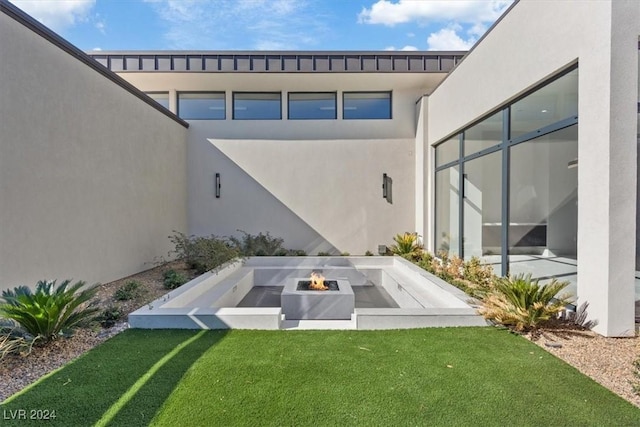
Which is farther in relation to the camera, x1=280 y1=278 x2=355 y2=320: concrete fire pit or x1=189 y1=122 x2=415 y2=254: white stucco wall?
x1=189 y1=122 x2=415 y2=254: white stucco wall

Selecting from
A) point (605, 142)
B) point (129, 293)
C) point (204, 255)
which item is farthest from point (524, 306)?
point (204, 255)

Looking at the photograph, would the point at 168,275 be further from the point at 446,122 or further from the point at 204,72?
the point at 446,122

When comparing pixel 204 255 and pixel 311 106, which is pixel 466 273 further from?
pixel 311 106

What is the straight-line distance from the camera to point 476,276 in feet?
21.6

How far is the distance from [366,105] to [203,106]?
5.50 m

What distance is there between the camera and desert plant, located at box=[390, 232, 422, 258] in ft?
31.9

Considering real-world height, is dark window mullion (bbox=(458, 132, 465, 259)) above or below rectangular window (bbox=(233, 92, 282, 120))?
below

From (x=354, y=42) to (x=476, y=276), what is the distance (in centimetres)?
872

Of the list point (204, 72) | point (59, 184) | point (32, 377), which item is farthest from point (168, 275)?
point (204, 72)

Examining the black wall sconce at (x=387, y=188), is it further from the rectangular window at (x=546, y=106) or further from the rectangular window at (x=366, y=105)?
the rectangular window at (x=546, y=106)

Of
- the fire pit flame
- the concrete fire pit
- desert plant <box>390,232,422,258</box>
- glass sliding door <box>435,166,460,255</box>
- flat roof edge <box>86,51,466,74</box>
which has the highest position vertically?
flat roof edge <box>86,51,466,74</box>

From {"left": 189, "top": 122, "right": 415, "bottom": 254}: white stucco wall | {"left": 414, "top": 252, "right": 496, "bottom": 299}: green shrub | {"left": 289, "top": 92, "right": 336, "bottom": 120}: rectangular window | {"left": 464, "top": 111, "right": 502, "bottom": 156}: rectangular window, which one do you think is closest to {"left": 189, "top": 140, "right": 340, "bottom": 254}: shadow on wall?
{"left": 189, "top": 122, "right": 415, "bottom": 254}: white stucco wall

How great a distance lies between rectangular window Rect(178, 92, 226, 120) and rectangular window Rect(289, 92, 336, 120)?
7.78 ft

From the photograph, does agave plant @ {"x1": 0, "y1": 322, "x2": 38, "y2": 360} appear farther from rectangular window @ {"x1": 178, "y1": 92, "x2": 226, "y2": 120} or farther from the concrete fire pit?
rectangular window @ {"x1": 178, "y1": 92, "x2": 226, "y2": 120}
